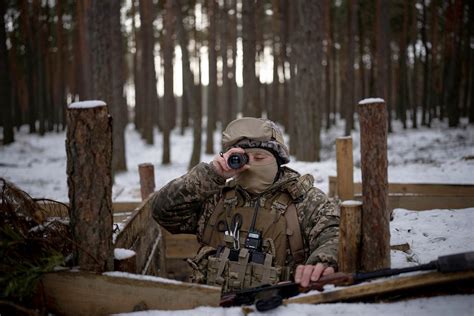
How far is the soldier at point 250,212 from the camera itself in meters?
3.06

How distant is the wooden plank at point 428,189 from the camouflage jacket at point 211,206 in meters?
2.82

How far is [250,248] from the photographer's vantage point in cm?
312

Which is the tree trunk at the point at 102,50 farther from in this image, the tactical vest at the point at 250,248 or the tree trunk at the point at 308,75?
the tactical vest at the point at 250,248

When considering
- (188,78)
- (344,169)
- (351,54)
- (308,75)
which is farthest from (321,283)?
(351,54)

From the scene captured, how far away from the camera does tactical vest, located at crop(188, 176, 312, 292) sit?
3020 millimetres

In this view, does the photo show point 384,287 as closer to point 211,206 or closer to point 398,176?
point 211,206

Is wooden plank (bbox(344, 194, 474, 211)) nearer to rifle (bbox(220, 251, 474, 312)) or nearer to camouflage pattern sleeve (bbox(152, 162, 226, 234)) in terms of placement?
camouflage pattern sleeve (bbox(152, 162, 226, 234))

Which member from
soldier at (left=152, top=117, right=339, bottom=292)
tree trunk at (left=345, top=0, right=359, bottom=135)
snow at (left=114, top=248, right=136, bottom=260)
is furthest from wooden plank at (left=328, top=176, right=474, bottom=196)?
tree trunk at (left=345, top=0, right=359, bottom=135)

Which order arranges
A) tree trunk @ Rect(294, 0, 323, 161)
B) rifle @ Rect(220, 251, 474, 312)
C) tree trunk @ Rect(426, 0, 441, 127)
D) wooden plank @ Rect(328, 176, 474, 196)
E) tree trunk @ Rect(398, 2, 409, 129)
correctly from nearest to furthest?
rifle @ Rect(220, 251, 474, 312)
wooden plank @ Rect(328, 176, 474, 196)
tree trunk @ Rect(294, 0, 323, 161)
tree trunk @ Rect(426, 0, 441, 127)
tree trunk @ Rect(398, 2, 409, 129)

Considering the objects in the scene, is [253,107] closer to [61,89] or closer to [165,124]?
[165,124]

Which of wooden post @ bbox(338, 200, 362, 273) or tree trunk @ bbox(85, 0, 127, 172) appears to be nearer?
wooden post @ bbox(338, 200, 362, 273)

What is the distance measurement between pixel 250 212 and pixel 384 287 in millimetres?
1240

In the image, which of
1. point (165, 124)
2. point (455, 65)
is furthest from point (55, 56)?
point (455, 65)

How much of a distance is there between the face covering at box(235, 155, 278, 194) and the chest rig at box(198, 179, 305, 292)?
0.10 metres
